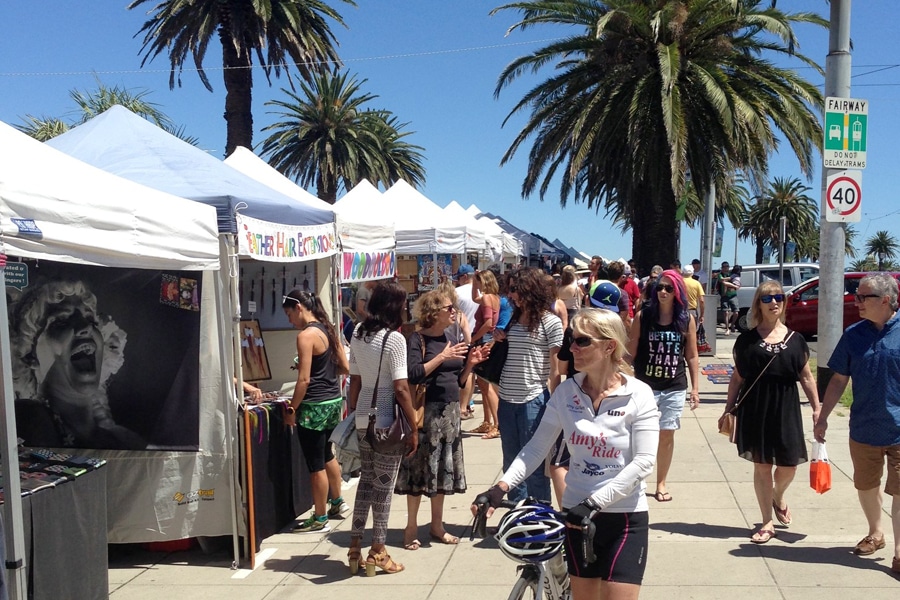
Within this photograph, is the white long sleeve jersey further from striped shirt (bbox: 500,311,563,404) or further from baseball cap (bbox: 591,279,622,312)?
baseball cap (bbox: 591,279,622,312)

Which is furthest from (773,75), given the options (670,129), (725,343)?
(725,343)

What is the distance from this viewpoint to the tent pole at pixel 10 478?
330 cm

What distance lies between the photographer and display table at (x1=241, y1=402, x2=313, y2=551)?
18.6 feet

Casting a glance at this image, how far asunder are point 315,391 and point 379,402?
1051mm

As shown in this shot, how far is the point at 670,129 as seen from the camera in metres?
15.6

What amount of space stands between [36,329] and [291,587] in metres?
2.43

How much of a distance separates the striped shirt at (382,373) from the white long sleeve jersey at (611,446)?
1.98m

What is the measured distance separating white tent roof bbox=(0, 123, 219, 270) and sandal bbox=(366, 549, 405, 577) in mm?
2069

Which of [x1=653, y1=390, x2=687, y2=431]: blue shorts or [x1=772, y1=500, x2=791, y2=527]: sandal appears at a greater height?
[x1=653, y1=390, x2=687, y2=431]: blue shorts

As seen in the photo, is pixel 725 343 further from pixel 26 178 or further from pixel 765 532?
pixel 26 178

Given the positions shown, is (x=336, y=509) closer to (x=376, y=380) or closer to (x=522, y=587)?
(x=376, y=380)

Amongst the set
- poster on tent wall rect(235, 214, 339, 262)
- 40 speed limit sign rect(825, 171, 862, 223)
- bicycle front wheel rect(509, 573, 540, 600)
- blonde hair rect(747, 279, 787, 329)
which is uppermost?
40 speed limit sign rect(825, 171, 862, 223)

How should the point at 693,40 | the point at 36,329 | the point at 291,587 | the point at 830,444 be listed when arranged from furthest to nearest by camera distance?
the point at 693,40
the point at 830,444
the point at 36,329
the point at 291,587

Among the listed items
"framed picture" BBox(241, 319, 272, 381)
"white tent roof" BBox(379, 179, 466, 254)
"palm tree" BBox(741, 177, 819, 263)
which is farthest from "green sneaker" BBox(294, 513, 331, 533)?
"palm tree" BBox(741, 177, 819, 263)
